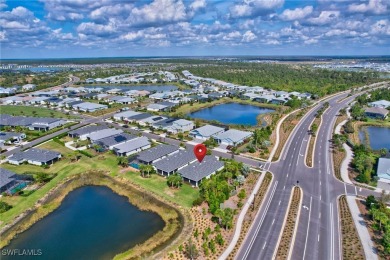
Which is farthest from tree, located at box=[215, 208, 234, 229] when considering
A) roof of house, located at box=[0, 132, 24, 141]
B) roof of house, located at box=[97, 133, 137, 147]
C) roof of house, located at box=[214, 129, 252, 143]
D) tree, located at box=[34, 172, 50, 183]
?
roof of house, located at box=[0, 132, 24, 141]

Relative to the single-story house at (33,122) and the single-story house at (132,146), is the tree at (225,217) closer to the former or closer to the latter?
the single-story house at (132,146)

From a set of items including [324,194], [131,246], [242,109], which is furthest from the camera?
[242,109]

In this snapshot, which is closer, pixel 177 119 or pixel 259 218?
pixel 259 218

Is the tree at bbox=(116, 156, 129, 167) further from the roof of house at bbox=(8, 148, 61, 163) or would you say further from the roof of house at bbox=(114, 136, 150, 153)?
the roof of house at bbox=(8, 148, 61, 163)

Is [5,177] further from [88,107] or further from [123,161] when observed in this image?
[88,107]

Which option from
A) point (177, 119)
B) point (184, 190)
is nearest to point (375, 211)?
point (184, 190)

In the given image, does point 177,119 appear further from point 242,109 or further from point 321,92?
point 321,92

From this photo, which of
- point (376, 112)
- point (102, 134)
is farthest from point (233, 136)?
point (376, 112)

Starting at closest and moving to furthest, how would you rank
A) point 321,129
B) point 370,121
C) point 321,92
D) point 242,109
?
point 321,129
point 370,121
point 242,109
point 321,92
